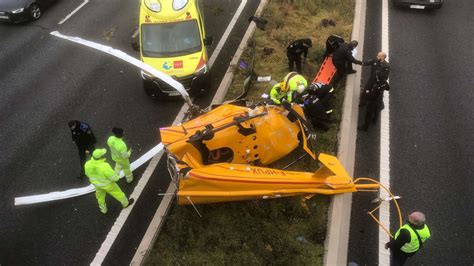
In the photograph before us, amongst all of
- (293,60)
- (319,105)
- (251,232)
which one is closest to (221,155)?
(251,232)

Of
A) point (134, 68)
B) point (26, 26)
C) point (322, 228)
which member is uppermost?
point (26, 26)

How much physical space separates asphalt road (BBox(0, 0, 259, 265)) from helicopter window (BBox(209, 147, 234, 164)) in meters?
1.57

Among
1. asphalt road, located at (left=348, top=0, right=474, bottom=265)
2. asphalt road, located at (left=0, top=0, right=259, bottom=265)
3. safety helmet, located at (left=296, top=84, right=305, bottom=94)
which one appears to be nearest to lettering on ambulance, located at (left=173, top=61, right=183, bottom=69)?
asphalt road, located at (left=0, top=0, right=259, bottom=265)

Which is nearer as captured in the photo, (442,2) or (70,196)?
(70,196)

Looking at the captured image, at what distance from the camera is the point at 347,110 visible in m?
10.4

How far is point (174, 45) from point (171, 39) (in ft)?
0.67

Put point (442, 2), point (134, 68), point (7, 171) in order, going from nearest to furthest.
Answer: point (7, 171) → point (134, 68) → point (442, 2)

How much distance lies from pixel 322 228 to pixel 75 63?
9536mm

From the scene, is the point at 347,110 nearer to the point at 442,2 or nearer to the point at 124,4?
the point at 442,2

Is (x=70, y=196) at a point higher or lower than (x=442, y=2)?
lower

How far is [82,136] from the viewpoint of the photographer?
8773mm

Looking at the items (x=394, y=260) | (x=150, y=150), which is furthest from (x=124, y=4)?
(x=394, y=260)

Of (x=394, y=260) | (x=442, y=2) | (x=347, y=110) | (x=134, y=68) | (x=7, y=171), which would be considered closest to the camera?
(x=394, y=260)

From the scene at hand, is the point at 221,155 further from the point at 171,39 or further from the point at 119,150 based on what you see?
the point at 171,39
